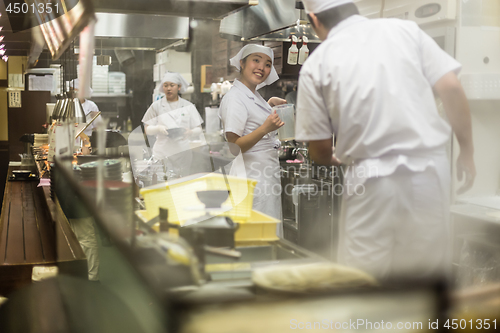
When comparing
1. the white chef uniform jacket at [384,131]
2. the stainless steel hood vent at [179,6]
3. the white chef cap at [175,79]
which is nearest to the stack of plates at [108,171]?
the white chef uniform jacket at [384,131]

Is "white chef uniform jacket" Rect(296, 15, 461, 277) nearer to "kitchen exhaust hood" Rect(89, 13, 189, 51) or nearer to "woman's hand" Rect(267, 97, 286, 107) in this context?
"woman's hand" Rect(267, 97, 286, 107)

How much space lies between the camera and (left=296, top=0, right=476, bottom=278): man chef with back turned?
0.92m

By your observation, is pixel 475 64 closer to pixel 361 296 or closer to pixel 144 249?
pixel 361 296

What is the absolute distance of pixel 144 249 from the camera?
2.73 feet

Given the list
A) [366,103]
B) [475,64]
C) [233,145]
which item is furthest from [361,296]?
[233,145]

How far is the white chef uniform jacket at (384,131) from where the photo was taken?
92cm

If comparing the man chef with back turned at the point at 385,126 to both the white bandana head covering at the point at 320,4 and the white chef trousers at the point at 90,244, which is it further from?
the white chef trousers at the point at 90,244

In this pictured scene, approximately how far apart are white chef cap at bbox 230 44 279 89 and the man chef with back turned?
0.75 metres

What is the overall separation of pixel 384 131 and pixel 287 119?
0.57 metres

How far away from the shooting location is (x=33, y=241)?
200cm

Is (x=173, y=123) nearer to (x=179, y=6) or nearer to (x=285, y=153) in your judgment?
(x=179, y=6)

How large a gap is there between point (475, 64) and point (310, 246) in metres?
0.61

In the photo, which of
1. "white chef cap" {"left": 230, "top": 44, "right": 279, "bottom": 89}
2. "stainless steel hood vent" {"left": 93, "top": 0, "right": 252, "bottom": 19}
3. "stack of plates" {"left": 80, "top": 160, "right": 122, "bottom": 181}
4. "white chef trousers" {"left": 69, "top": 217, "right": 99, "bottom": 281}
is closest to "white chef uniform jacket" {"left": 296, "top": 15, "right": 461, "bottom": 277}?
"stack of plates" {"left": 80, "top": 160, "right": 122, "bottom": 181}

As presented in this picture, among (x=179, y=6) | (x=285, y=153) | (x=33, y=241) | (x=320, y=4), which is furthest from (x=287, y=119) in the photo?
(x=33, y=241)
